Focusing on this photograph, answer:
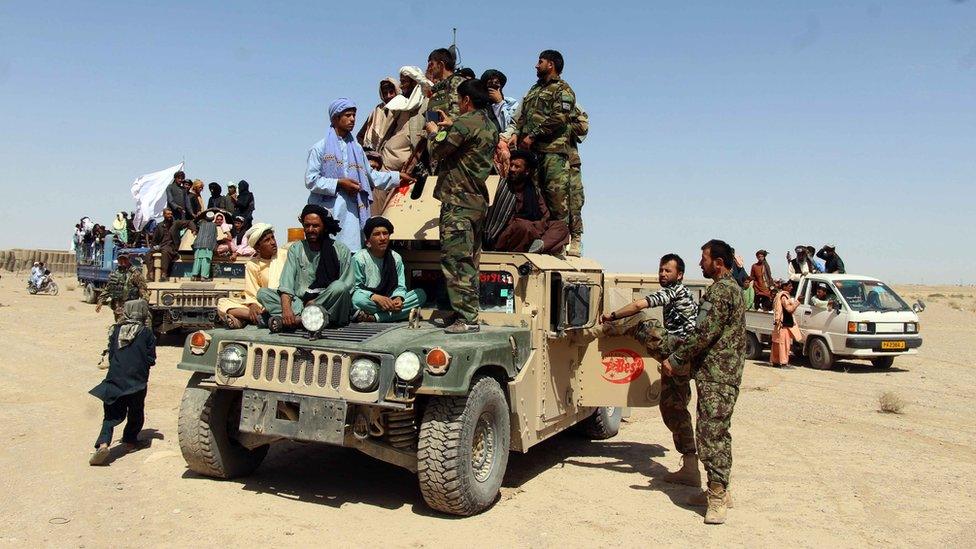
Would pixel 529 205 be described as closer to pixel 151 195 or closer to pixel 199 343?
pixel 199 343

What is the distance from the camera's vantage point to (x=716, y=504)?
5797 millimetres

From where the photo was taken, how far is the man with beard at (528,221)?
7.04 metres

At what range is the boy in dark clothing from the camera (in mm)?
6758

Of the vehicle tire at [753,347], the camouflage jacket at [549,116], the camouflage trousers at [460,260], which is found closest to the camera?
the camouflage trousers at [460,260]

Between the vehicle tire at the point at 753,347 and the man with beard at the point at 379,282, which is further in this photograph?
the vehicle tire at the point at 753,347

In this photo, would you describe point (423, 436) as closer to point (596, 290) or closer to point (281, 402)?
point (281, 402)

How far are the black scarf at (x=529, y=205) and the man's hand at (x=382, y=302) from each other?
5.59 feet

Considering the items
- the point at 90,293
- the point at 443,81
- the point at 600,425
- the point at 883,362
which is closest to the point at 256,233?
the point at 443,81

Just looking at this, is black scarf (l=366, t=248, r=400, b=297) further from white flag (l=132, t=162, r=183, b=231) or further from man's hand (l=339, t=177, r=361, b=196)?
white flag (l=132, t=162, r=183, b=231)

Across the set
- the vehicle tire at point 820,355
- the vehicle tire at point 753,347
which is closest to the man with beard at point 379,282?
the vehicle tire at point 820,355

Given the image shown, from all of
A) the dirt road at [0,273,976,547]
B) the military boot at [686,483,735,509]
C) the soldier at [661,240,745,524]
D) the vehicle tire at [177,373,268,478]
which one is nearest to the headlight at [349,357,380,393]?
the dirt road at [0,273,976,547]

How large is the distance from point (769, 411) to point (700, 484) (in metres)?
4.41

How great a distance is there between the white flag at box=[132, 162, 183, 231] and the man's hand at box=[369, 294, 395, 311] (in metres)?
Result: 15.0

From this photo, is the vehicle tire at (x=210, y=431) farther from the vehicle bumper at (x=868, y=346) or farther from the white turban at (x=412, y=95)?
the vehicle bumper at (x=868, y=346)
